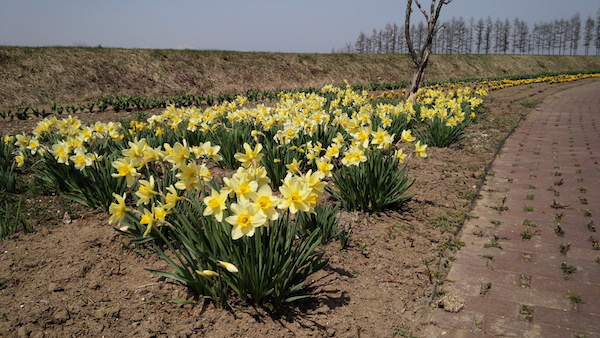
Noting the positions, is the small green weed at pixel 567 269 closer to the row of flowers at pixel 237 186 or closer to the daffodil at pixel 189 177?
the row of flowers at pixel 237 186

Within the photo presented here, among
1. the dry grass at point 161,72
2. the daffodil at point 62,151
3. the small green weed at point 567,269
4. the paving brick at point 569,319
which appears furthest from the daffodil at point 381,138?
the dry grass at point 161,72

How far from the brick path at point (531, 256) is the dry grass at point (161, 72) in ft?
50.2

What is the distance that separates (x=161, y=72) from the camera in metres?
18.3

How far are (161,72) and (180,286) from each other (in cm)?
1806

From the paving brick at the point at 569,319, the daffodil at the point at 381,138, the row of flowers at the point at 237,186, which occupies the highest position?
the daffodil at the point at 381,138

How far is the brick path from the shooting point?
2.12m

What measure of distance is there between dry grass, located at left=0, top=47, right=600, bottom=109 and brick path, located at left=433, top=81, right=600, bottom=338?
50.2 ft

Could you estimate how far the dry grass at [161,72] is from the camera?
1448 centimetres

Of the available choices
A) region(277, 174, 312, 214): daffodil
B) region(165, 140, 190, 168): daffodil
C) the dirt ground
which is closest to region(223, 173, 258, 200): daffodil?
region(277, 174, 312, 214): daffodil

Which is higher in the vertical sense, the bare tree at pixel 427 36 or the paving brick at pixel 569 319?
the bare tree at pixel 427 36

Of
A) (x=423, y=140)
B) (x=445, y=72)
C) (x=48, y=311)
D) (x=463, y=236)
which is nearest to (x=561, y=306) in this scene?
(x=463, y=236)

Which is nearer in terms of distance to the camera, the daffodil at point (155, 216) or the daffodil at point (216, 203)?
the daffodil at point (216, 203)

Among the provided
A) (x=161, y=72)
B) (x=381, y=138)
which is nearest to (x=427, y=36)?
(x=381, y=138)

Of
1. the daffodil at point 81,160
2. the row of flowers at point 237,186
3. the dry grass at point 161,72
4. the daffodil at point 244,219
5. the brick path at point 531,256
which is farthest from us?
the dry grass at point 161,72
